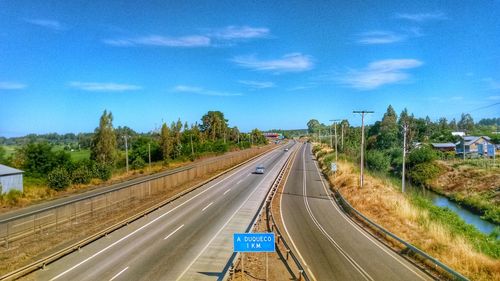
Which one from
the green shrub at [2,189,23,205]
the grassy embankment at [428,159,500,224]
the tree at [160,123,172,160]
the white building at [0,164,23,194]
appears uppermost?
the tree at [160,123,172,160]

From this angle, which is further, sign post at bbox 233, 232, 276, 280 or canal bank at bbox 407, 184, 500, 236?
canal bank at bbox 407, 184, 500, 236

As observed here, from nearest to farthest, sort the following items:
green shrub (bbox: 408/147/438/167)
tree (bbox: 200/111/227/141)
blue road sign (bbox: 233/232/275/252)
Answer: blue road sign (bbox: 233/232/275/252) → green shrub (bbox: 408/147/438/167) → tree (bbox: 200/111/227/141)

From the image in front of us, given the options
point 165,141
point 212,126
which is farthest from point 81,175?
point 212,126

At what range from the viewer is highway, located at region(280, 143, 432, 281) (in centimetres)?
1744

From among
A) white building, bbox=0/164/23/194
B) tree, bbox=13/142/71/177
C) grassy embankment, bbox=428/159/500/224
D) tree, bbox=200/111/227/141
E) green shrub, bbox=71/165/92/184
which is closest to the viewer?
white building, bbox=0/164/23/194

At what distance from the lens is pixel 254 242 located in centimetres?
1453

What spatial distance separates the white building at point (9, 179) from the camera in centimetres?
3994

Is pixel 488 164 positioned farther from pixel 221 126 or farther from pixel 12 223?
pixel 221 126

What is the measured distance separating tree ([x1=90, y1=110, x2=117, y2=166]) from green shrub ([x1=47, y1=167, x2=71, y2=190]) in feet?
87.4

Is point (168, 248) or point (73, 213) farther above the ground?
point (73, 213)

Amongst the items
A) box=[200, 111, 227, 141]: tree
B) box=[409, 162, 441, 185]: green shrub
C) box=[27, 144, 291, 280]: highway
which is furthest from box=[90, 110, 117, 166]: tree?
box=[200, 111, 227, 141]: tree

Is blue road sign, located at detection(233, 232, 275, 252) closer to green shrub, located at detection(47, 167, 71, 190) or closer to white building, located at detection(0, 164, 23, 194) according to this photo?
white building, located at detection(0, 164, 23, 194)

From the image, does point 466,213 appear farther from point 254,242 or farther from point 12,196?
point 12,196

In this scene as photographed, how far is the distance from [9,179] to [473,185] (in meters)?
65.9
